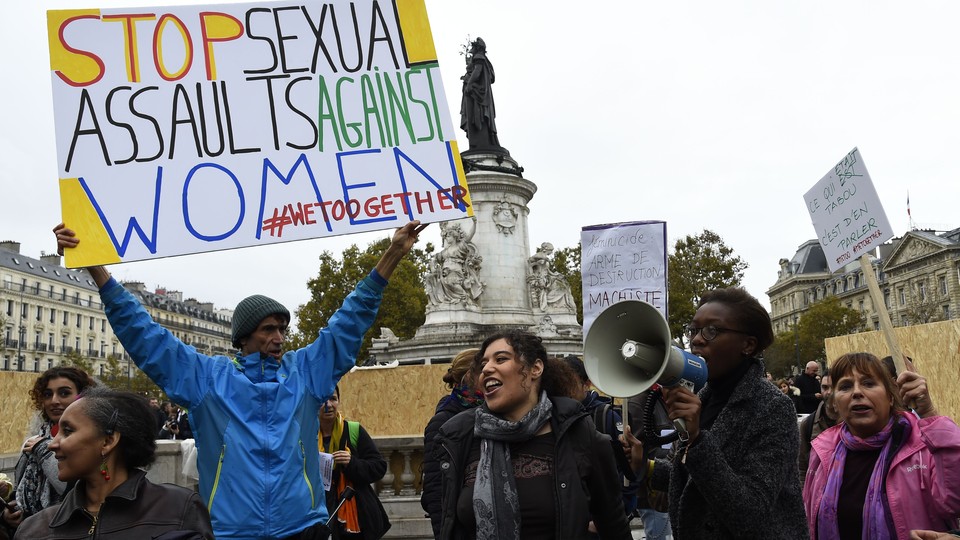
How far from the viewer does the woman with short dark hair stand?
251 cm

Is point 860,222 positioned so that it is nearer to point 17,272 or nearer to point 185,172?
point 185,172

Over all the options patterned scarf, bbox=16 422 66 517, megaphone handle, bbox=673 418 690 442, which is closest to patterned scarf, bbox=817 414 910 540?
megaphone handle, bbox=673 418 690 442

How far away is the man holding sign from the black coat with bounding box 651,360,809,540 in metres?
1.73

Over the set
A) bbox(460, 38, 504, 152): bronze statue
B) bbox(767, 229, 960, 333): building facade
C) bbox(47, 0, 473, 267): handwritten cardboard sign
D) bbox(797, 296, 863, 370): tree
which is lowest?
bbox(797, 296, 863, 370): tree

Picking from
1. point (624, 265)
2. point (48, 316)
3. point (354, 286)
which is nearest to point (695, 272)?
point (354, 286)

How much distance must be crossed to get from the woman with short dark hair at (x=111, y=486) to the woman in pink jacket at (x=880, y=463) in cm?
286

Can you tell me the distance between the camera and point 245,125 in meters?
4.21

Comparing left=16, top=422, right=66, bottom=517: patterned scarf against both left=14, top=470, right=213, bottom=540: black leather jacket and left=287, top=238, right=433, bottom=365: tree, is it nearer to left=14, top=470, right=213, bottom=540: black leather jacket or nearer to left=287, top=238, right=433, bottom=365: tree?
left=14, top=470, right=213, bottom=540: black leather jacket

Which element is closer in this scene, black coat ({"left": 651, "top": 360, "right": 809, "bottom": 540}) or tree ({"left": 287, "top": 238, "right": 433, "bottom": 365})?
black coat ({"left": 651, "top": 360, "right": 809, "bottom": 540})

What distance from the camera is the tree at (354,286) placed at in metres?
47.0

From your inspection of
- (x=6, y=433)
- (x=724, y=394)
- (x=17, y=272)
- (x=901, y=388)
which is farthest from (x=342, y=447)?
(x=17, y=272)

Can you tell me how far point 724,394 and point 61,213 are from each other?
3.24 m

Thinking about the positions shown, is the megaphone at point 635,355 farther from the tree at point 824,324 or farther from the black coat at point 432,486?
the tree at point 824,324

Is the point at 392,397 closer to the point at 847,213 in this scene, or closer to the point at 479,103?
the point at 847,213
